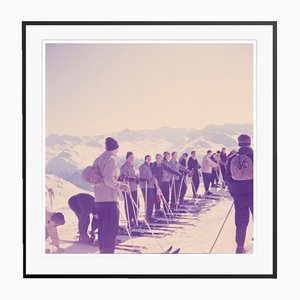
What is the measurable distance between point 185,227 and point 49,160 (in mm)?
917

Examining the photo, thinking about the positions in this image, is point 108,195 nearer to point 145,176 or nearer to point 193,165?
point 145,176

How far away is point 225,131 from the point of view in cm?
327

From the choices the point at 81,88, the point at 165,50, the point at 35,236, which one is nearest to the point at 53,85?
the point at 81,88

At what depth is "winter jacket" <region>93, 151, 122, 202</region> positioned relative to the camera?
327 centimetres

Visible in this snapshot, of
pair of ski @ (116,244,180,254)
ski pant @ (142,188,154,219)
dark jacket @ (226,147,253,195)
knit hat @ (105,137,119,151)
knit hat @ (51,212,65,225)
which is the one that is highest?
knit hat @ (105,137,119,151)

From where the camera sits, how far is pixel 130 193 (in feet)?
10.9

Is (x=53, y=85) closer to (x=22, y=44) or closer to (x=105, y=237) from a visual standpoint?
(x=22, y=44)

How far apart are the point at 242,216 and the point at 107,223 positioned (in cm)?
82

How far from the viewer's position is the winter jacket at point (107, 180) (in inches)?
129

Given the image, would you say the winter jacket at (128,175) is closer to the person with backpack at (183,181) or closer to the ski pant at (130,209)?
the ski pant at (130,209)

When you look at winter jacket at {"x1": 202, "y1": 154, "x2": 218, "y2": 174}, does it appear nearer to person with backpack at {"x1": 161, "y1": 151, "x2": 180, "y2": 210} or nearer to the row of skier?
the row of skier

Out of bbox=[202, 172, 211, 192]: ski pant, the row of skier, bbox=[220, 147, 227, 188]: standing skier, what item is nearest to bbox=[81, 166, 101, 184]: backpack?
the row of skier

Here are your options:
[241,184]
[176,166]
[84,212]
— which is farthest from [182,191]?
[84,212]
